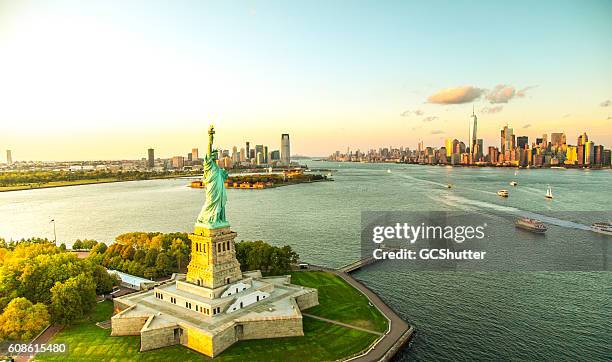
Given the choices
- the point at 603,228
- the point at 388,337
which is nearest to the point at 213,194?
the point at 388,337

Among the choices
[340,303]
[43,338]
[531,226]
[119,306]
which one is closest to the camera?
[43,338]

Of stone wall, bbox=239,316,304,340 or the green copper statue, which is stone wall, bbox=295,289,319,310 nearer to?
stone wall, bbox=239,316,304,340

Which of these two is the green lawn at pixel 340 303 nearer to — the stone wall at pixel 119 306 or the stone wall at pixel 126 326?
the stone wall at pixel 126 326

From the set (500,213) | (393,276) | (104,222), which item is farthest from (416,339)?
(104,222)

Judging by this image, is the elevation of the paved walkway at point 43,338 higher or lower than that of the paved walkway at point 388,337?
higher

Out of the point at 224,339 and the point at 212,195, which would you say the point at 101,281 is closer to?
the point at 212,195

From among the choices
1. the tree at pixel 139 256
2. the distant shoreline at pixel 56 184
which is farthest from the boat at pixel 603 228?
the distant shoreline at pixel 56 184
